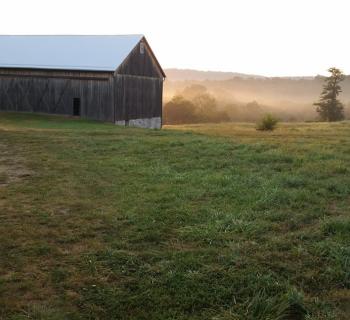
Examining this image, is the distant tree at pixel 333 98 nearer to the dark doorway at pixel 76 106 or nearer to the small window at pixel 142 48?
the small window at pixel 142 48

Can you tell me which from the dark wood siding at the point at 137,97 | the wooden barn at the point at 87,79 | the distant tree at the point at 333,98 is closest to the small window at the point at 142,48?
the wooden barn at the point at 87,79

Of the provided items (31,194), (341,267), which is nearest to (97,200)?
(31,194)

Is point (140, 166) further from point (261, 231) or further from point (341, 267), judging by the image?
point (341, 267)

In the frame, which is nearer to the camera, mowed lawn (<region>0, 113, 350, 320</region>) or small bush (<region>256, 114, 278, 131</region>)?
mowed lawn (<region>0, 113, 350, 320</region>)

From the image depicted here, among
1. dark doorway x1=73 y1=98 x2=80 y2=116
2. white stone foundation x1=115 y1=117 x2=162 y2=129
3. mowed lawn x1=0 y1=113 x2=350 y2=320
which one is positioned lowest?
mowed lawn x1=0 y1=113 x2=350 y2=320

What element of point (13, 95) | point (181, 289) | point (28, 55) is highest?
point (28, 55)

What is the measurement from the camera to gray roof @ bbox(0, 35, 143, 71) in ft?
110

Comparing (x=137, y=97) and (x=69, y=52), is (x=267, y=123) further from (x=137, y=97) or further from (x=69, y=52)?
(x=69, y=52)

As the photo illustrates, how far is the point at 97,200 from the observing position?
925cm

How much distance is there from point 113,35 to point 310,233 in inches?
1376

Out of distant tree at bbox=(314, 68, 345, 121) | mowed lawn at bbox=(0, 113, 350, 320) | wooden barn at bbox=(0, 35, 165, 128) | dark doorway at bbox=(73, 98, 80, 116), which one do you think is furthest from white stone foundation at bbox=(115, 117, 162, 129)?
distant tree at bbox=(314, 68, 345, 121)

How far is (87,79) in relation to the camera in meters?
33.1

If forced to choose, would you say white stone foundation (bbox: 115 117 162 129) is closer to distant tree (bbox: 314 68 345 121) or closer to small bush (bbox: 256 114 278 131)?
small bush (bbox: 256 114 278 131)

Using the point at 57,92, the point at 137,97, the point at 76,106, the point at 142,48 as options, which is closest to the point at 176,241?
the point at 76,106
